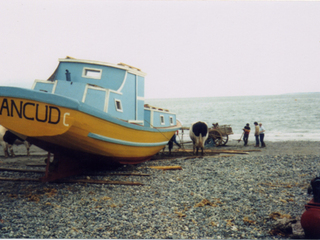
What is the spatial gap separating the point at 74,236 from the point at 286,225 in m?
3.63

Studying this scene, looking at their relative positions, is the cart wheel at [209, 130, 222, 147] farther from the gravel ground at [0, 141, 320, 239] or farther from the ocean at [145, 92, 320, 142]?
the gravel ground at [0, 141, 320, 239]

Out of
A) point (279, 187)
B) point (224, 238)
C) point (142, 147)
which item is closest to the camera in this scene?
point (224, 238)

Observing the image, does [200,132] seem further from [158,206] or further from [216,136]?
[158,206]

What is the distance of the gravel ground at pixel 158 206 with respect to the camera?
4.25 m

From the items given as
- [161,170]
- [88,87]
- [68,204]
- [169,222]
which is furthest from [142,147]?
[169,222]

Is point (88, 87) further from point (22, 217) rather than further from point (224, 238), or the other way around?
point (224, 238)

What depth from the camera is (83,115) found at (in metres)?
5.95

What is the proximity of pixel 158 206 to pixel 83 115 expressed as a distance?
2812mm

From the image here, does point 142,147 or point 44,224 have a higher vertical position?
point 142,147

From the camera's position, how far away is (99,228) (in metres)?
4.33

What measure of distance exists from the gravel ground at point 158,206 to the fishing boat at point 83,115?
0.94 metres

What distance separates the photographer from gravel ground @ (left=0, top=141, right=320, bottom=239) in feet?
14.0

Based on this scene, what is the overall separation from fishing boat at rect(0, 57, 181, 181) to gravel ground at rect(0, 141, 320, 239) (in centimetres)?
94

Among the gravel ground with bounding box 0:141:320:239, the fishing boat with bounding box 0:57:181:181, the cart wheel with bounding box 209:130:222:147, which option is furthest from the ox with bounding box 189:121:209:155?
the cart wheel with bounding box 209:130:222:147
